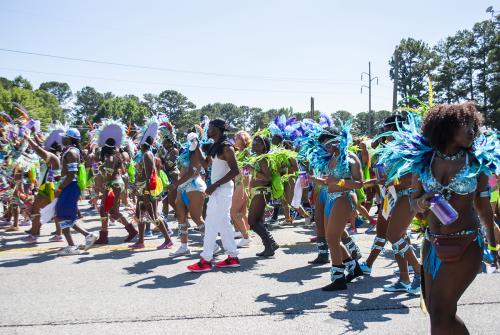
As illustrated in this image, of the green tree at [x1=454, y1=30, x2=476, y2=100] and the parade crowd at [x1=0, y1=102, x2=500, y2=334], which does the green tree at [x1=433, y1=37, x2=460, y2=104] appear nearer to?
the green tree at [x1=454, y1=30, x2=476, y2=100]

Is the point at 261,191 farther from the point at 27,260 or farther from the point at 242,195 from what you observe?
the point at 27,260

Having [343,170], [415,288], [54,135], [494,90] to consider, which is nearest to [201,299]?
[343,170]

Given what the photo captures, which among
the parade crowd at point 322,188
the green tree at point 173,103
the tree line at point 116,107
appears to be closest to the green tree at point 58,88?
the tree line at point 116,107

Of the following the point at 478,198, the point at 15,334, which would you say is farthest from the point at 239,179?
the point at 478,198

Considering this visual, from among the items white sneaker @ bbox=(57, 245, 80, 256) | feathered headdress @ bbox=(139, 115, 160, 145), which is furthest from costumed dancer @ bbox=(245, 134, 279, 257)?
white sneaker @ bbox=(57, 245, 80, 256)

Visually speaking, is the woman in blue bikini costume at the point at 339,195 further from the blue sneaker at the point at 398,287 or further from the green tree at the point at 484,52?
the green tree at the point at 484,52

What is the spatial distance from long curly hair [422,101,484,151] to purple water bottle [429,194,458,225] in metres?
0.42

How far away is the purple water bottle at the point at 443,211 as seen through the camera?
2.94m

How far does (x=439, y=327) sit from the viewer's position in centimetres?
289

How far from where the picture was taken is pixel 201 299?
498cm

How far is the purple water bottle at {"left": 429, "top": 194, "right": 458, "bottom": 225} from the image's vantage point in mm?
2938

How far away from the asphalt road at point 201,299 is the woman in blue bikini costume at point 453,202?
3.81ft

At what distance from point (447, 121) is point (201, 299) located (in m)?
3.19

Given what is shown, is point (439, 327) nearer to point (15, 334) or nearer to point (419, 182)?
point (419, 182)
